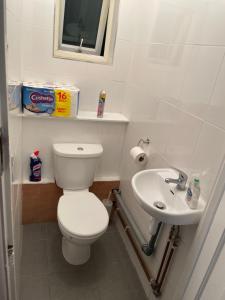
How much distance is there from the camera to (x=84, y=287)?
158 centimetres

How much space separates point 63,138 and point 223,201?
4.28 feet

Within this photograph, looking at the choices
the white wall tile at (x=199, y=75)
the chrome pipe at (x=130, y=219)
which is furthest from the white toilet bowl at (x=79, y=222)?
the white wall tile at (x=199, y=75)

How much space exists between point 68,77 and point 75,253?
1348 millimetres

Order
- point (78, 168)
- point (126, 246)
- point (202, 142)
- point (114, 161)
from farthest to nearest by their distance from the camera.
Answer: point (114, 161)
point (126, 246)
point (78, 168)
point (202, 142)

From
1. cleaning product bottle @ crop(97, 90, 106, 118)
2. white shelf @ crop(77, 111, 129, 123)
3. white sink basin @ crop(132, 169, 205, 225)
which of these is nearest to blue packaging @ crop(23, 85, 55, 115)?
white shelf @ crop(77, 111, 129, 123)

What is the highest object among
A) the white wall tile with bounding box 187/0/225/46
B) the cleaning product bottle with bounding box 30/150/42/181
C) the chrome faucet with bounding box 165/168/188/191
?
the white wall tile with bounding box 187/0/225/46

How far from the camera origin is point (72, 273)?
1.65 m

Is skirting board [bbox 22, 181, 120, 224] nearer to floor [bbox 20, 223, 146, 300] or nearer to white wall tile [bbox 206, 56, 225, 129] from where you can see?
floor [bbox 20, 223, 146, 300]

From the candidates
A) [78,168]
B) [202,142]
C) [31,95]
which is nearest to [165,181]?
[202,142]

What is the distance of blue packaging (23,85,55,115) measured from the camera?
5.28 ft

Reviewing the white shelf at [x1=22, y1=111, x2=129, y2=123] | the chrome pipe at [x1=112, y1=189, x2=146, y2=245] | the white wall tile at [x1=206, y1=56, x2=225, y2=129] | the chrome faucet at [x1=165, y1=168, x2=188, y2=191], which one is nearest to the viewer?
the white wall tile at [x1=206, y1=56, x2=225, y2=129]

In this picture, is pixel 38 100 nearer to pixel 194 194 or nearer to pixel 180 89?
pixel 180 89

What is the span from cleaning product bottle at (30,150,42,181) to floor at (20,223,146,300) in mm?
481

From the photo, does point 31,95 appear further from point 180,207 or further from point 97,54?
point 180,207
